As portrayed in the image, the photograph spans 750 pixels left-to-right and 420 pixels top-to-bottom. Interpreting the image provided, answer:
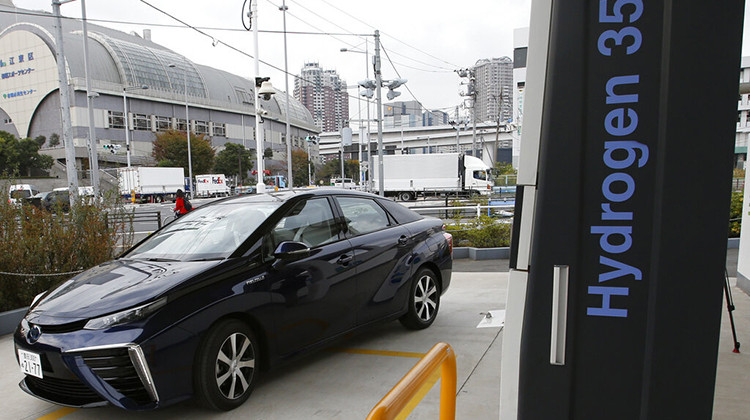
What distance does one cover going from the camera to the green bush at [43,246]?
6422mm

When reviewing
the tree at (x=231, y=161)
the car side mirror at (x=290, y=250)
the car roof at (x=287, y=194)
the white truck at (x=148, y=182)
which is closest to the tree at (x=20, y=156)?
the white truck at (x=148, y=182)

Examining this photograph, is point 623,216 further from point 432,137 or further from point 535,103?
point 432,137

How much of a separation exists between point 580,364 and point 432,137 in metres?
92.1

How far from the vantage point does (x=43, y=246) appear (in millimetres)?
6691

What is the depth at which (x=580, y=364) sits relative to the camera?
1.82m

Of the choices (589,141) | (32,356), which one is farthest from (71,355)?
(589,141)

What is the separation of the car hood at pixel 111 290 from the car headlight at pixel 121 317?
→ 1.6 inches

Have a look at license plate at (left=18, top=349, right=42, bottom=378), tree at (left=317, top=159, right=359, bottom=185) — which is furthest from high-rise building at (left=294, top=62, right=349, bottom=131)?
license plate at (left=18, top=349, right=42, bottom=378)

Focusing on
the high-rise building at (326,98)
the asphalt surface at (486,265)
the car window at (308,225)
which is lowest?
the asphalt surface at (486,265)

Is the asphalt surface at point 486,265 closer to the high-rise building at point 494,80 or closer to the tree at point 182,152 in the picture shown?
the high-rise building at point 494,80

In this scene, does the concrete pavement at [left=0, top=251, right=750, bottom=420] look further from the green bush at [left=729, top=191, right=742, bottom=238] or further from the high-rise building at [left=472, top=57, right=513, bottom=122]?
the high-rise building at [left=472, top=57, right=513, bottom=122]

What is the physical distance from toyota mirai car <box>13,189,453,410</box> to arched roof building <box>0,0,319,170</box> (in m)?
64.4

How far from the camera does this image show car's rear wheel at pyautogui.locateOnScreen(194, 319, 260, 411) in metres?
3.55

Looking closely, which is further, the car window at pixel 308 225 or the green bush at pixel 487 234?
the green bush at pixel 487 234
